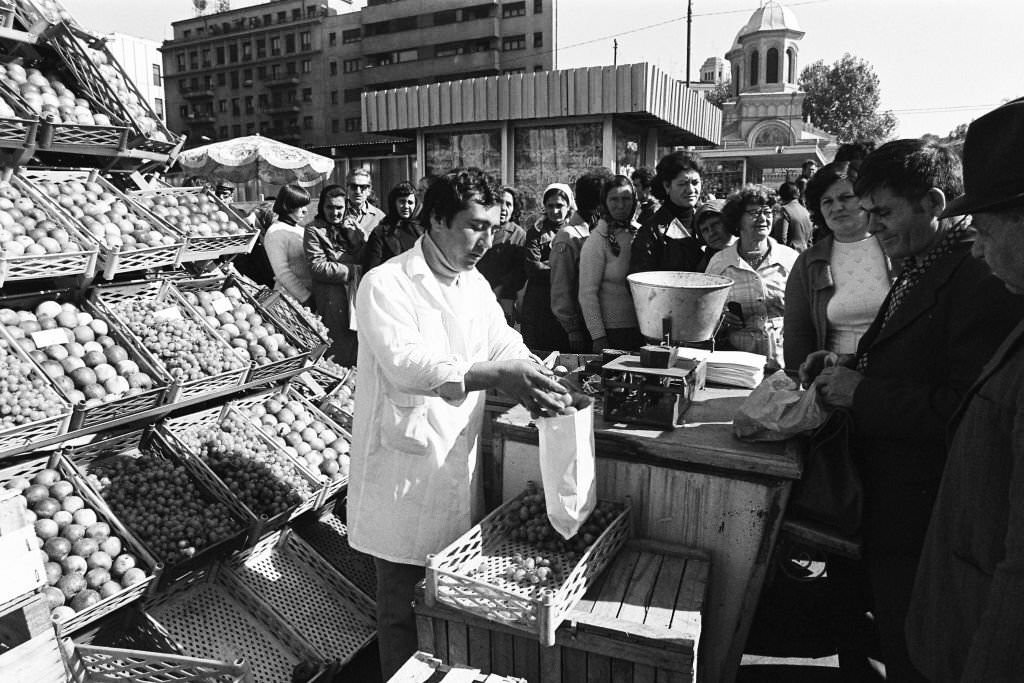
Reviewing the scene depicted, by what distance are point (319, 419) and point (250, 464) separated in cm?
68

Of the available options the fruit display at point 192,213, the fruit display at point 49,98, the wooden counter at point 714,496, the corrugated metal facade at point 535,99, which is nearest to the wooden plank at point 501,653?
the wooden counter at point 714,496

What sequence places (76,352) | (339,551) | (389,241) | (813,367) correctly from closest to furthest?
(813,367)
(76,352)
(339,551)
(389,241)

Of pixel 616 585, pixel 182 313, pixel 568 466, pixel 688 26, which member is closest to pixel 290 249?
pixel 182 313

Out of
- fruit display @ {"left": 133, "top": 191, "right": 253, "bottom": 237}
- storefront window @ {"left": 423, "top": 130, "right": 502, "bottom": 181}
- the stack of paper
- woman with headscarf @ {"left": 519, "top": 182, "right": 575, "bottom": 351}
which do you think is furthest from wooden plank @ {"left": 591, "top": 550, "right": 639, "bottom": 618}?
storefront window @ {"left": 423, "top": 130, "right": 502, "bottom": 181}

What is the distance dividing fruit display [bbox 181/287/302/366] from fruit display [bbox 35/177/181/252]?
438 millimetres

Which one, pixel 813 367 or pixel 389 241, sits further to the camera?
pixel 389 241

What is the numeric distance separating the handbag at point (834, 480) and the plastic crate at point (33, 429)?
2.58m

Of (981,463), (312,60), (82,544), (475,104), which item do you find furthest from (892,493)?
(312,60)

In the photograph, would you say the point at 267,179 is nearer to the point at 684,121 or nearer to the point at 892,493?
the point at 684,121

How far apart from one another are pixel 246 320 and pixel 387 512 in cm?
193

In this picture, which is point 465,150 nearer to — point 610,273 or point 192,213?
point 610,273

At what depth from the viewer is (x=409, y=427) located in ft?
6.91

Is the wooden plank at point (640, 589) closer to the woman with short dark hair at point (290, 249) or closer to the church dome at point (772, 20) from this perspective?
the woman with short dark hair at point (290, 249)

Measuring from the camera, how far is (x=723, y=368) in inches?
104
